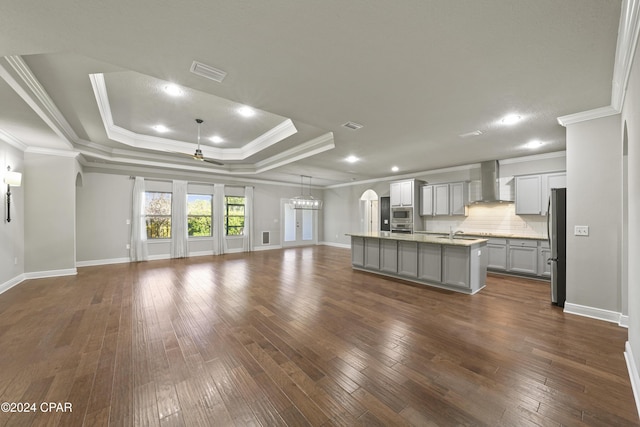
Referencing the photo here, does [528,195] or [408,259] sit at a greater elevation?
[528,195]

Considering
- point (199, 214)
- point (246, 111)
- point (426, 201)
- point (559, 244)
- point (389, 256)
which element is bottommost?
point (389, 256)

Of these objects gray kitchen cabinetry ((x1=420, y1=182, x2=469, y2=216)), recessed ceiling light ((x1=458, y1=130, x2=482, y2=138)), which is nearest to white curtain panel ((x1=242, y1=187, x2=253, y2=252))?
gray kitchen cabinetry ((x1=420, y1=182, x2=469, y2=216))

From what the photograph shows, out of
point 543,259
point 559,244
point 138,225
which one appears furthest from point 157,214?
point 543,259

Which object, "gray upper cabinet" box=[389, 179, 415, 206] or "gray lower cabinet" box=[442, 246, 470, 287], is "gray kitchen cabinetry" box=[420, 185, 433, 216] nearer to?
"gray upper cabinet" box=[389, 179, 415, 206]

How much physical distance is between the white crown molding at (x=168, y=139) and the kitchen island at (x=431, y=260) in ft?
9.72

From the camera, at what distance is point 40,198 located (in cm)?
501

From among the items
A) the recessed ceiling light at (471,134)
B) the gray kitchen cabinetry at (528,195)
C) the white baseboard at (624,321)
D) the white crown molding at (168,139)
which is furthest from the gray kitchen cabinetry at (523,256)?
the white crown molding at (168,139)

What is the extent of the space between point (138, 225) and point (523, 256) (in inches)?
389

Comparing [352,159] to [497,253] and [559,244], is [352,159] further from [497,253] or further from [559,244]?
[559,244]

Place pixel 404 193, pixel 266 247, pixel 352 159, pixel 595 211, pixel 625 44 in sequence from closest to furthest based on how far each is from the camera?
pixel 625 44 → pixel 595 211 → pixel 352 159 → pixel 404 193 → pixel 266 247

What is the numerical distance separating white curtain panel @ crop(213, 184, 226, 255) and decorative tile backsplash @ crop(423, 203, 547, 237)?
7.13 meters

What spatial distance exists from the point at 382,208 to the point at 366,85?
6.96 m

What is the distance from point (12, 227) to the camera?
4449 mm

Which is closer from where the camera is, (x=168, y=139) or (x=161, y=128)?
(x=161, y=128)
